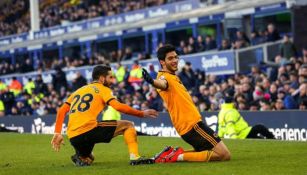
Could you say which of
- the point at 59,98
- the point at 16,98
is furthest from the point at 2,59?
the point at 59,98

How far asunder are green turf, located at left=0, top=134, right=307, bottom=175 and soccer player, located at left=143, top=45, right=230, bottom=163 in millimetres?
335

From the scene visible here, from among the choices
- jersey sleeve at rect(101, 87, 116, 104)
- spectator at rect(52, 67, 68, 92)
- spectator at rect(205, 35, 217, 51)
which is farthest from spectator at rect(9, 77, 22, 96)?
jersey sleeve at rect(101, 87, 116, 104)

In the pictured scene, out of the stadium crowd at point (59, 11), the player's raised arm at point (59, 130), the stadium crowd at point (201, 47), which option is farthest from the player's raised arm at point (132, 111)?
the stadium crowd at point (59, 11)

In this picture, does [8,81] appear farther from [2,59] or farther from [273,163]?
[273,163]

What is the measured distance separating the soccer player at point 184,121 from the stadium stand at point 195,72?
9.01 meters

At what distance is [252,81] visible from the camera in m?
23.8

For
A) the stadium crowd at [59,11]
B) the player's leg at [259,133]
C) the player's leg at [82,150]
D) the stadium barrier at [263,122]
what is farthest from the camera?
the stadium crowd at [59,11]

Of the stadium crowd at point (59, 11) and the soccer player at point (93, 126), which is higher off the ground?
the stadium crowd at point (59, 11)

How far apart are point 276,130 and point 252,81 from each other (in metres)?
4.01

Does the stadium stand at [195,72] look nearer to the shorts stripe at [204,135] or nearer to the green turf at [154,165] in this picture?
the green turf at [154,165]

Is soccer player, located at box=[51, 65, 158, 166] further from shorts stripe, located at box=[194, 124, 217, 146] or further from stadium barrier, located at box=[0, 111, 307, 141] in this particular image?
stadium barrier, located at box=[0, 111, 307, 141]

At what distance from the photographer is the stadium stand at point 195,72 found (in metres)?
21.9

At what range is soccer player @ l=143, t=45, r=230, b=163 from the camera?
11.2m

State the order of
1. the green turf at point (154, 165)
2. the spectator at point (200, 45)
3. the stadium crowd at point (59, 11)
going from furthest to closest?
1. the stadium crowd at point (59, 11)
2. the spectator at point (200, 45)
3. the green turf at point (154, 165)
